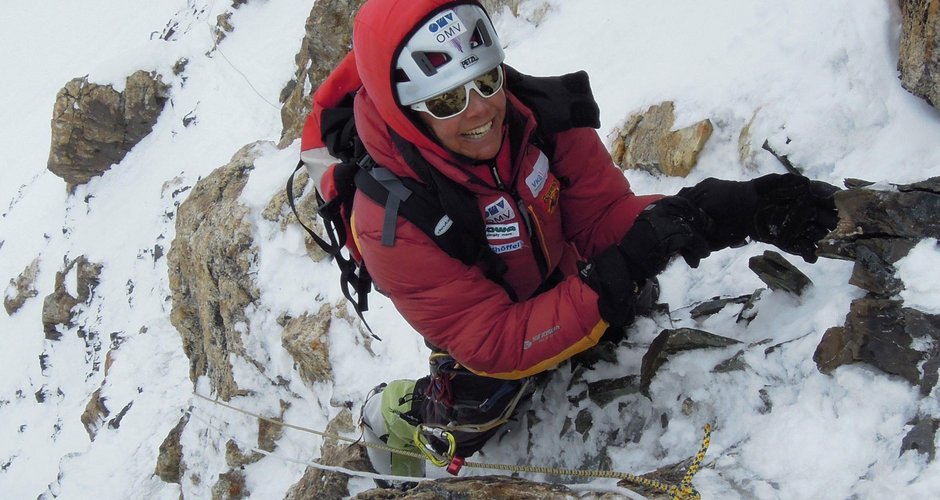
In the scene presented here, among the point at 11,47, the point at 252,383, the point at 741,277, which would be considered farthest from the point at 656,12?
the point at 11,47

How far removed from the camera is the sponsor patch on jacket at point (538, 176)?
11.5 ft

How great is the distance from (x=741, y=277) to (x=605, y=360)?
107cm

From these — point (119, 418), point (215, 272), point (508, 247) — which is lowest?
point (119, 418)

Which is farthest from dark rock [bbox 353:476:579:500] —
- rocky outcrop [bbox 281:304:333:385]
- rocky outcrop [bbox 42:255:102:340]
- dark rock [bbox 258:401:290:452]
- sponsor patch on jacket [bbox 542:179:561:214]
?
rocky outcrop [bbox 42:255:102:340]

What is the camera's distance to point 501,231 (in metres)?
3.47

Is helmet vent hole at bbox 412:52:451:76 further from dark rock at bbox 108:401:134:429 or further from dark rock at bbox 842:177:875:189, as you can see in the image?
dark rock at bbox 108:401:134:429

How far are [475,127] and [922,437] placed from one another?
85.7 inches

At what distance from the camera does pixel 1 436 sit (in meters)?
18.9

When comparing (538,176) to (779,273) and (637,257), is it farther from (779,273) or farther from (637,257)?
(779,273)

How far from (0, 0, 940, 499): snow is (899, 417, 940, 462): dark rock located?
1.6 inches

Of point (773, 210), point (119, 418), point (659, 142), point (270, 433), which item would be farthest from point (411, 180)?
point (119, 418)

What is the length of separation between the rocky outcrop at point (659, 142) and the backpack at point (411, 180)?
2.30 m

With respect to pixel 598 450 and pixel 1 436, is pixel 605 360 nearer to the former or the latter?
pixel 598 450

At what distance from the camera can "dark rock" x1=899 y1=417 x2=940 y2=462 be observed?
237 centimetres
